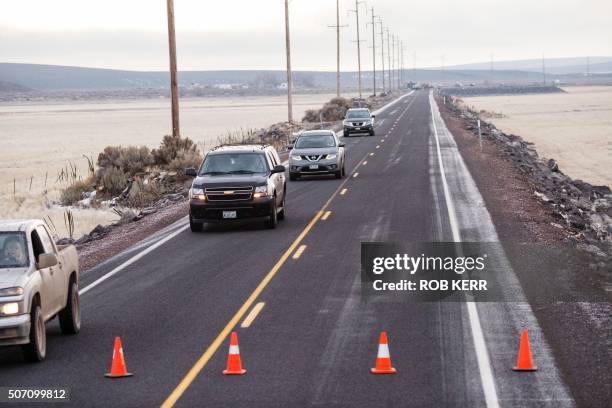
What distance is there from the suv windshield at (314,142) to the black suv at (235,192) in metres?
12.5

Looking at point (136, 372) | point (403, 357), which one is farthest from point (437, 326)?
point (136, 372)

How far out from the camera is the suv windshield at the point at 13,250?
1278 cm

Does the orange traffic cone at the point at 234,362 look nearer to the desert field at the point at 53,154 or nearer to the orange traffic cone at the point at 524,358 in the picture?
the orange traffic cone at the point at 524,358

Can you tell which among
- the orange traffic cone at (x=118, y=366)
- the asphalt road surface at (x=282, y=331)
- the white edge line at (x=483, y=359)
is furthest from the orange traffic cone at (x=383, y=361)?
the orange traffic cone at (x=118, y=366)

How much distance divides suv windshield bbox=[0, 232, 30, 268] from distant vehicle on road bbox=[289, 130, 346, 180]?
2464 centimetres

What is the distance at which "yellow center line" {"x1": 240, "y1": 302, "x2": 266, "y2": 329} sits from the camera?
14730 millimetres

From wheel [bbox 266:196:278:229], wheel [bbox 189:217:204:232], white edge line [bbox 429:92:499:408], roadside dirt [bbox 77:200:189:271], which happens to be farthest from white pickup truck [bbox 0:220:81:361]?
wheel [bbox 266:196:278:229]

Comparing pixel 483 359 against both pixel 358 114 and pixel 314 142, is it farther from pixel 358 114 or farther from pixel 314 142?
pixel 358 114

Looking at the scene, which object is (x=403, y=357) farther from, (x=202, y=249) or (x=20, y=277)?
(x=202, y=249)

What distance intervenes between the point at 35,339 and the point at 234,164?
44.5ft

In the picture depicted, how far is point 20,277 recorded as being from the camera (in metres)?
12.3

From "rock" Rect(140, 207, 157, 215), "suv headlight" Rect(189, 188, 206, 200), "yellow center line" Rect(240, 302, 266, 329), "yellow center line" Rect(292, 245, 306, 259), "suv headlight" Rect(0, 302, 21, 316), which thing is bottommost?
"rock" Rect(140, 207, 157, 215)

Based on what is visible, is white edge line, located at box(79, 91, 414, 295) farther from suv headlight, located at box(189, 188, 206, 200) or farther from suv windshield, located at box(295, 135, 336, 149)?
suv windshield, located at box(295, 135, 336, 149)

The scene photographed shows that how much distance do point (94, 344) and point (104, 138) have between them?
76.5 m
